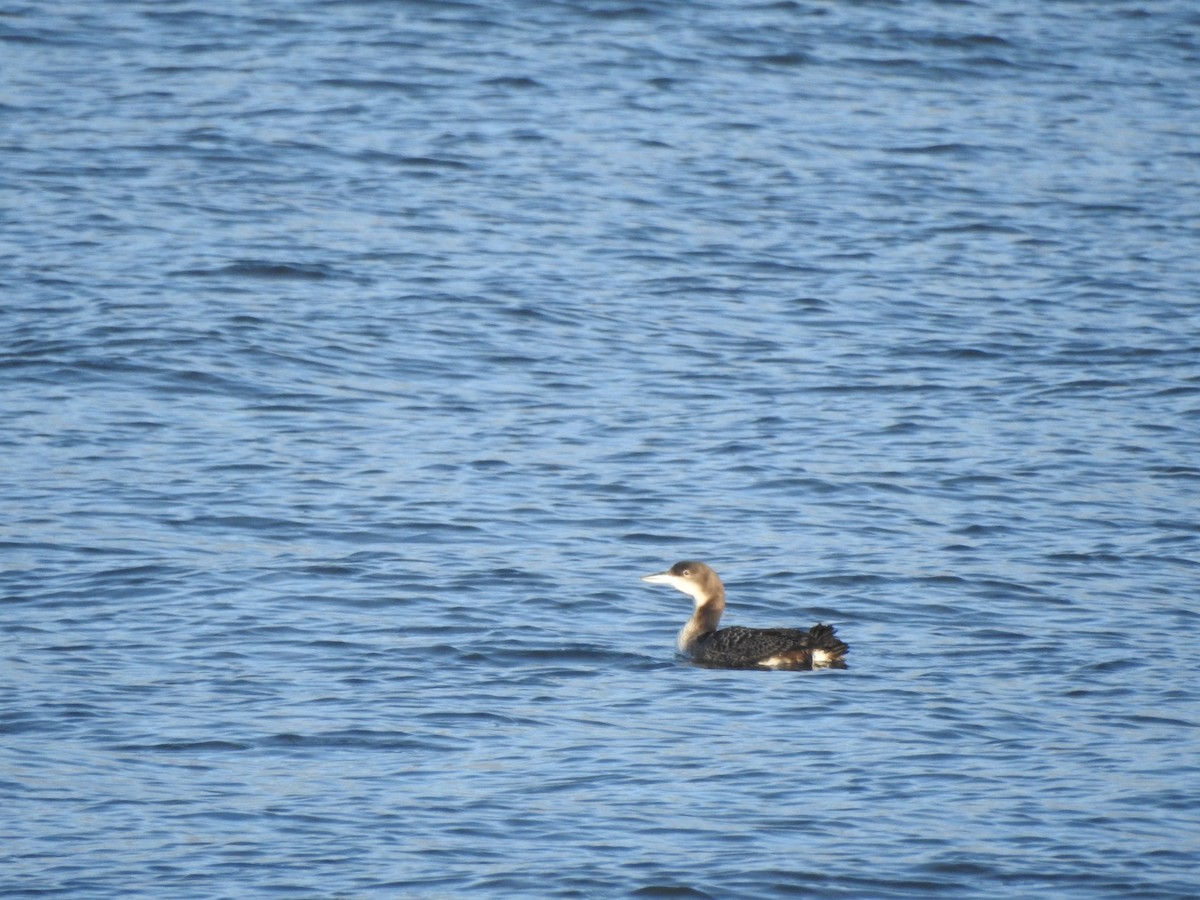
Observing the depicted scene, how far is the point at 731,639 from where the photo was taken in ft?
37.6

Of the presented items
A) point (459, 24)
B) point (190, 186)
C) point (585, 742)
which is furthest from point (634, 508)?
point (459, 24)

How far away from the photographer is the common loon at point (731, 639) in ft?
36.2

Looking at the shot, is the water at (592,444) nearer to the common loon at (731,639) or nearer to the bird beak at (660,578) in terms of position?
the common loon at (731,639)

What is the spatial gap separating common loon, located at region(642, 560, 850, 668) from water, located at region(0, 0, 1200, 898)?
0.57 ft

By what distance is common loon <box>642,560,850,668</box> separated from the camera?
11.0m

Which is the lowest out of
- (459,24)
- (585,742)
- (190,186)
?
(585,742)

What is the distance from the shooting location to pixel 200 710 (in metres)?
10.1

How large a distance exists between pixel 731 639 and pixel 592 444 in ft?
14.5

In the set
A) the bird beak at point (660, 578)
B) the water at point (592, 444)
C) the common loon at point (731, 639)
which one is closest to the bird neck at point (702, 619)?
the common loon at point (731, 639)

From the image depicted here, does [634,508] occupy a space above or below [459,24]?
below

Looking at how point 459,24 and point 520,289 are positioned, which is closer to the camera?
point 520,289

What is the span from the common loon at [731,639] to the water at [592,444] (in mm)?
175

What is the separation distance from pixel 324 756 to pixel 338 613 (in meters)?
2.40

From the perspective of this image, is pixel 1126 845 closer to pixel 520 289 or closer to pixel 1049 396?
pixel 1049 396
